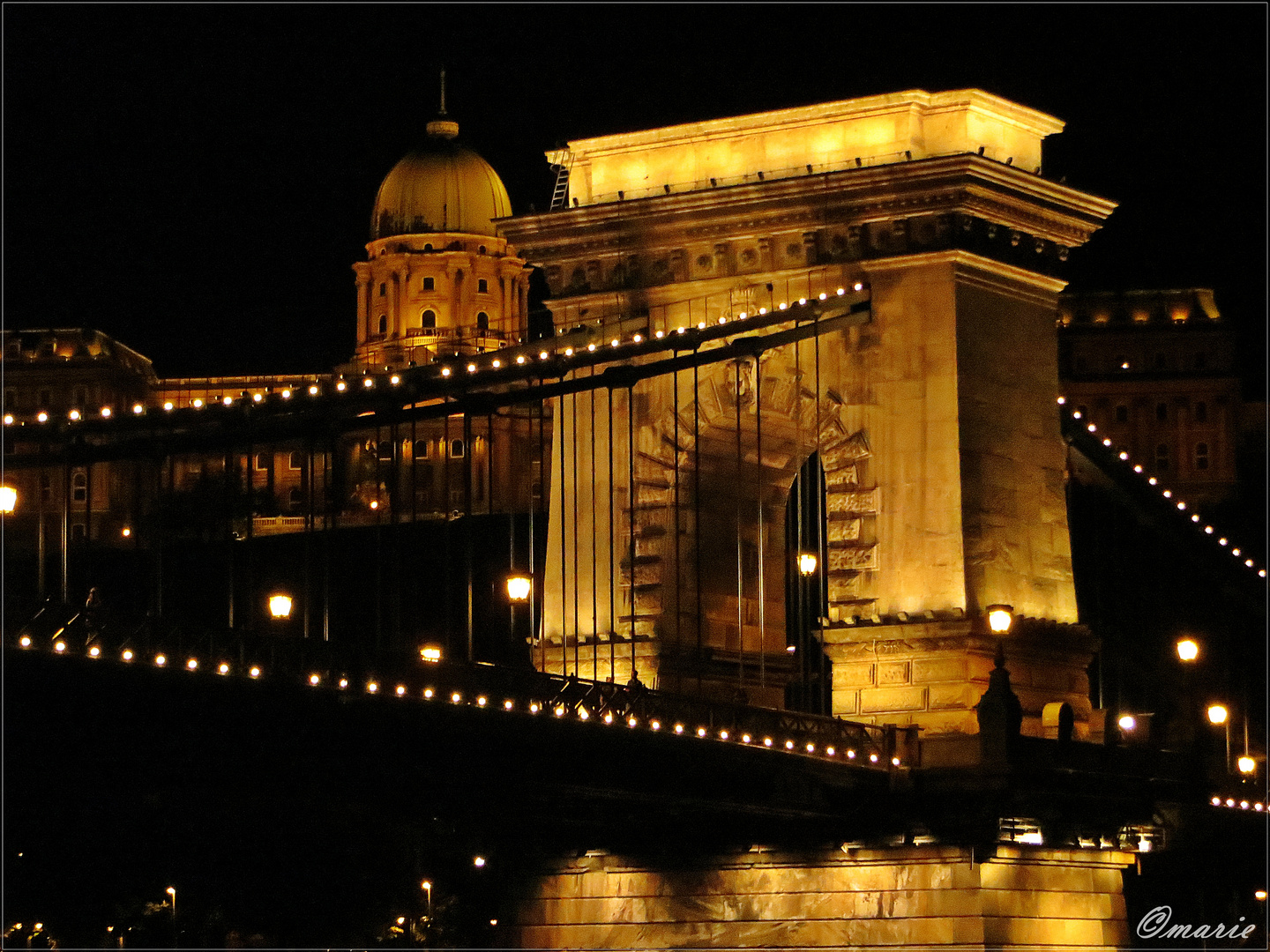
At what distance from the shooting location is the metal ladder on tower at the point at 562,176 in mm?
64750

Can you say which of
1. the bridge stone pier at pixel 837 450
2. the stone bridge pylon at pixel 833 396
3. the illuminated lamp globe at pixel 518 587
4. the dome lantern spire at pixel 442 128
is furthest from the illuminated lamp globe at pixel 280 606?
the dome lantern spire at pixel 442 128

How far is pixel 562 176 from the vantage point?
65.1 metres

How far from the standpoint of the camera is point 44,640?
1679 inches

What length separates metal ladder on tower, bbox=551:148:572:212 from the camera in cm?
6475

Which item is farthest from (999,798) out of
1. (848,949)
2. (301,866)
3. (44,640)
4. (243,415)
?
(301,866)

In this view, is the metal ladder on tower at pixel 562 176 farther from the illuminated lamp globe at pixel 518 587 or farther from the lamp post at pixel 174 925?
the lamp post at pixel 174 925

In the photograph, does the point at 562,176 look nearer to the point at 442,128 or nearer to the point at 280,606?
the point at 280,606

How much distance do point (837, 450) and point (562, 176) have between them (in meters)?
8.61

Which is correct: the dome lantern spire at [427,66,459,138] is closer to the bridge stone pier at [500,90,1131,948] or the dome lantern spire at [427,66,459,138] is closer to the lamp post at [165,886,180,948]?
the lamp post at [165,886,180,948]

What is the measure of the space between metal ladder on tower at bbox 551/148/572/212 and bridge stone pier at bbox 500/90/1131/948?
0.17 meters

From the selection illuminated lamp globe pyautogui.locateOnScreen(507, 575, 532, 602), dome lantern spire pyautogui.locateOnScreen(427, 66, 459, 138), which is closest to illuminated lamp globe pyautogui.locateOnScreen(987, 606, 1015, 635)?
illuminated lamp globe pyautogui.locateOnScreen(507, 575, 532, 602)

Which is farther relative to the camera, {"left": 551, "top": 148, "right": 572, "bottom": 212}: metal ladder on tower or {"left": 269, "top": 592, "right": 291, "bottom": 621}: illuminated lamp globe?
{"left": 551, "top": 148, "right": 572, "bottom": 212}: metal ladder on tower

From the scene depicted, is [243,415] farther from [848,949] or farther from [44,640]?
[848,949]

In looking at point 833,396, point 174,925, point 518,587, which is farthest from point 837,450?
point 174,925
